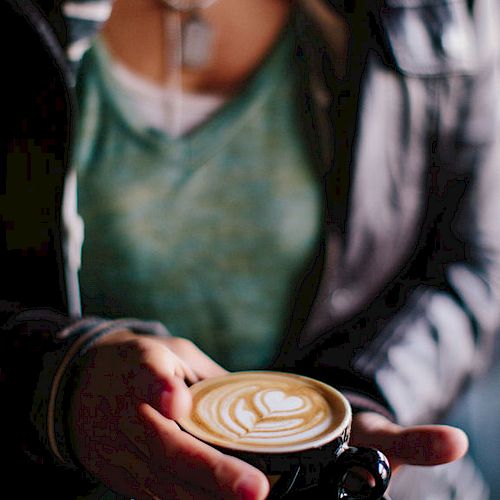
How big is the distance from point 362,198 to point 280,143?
12cm

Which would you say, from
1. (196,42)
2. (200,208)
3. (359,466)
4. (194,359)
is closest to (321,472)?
(359,466)

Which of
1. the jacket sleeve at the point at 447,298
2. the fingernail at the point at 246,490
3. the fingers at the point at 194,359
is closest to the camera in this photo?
the fingernail at the point at 246,490

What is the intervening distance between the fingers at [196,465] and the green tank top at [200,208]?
0.31 meters

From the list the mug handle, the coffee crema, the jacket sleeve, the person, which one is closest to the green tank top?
the person

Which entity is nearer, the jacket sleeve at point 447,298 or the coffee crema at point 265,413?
the coffee crema at point 265,413

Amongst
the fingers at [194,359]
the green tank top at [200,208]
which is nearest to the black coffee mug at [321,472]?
the fingers at [194,359]

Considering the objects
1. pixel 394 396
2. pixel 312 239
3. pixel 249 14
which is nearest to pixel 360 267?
pixel 312 239

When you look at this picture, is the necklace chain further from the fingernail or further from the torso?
the fingernail

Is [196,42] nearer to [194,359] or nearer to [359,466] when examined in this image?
[194,359]

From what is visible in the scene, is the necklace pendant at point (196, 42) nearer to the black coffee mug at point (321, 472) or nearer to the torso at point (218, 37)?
the torso at point (218, 37)

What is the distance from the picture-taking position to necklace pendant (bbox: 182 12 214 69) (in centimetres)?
69

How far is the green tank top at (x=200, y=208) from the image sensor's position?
2.16ft

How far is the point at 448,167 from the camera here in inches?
29.6

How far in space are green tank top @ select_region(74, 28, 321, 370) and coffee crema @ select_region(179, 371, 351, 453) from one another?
0.77 feet
